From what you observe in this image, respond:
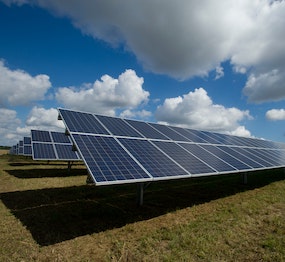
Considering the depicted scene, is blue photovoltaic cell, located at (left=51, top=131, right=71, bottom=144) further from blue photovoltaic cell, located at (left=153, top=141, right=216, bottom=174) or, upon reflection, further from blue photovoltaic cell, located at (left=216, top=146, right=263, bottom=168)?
blue photovoltaic cell, located at (left=216, top=146, right=263, bottom=168)

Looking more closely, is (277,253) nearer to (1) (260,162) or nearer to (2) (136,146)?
(2) (136,146)

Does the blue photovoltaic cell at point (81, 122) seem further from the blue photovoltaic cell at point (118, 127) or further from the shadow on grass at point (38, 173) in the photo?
the shadow on grass at point (38, 173)

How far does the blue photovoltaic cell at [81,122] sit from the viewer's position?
447 inches

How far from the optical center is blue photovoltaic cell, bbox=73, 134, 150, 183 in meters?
8.45

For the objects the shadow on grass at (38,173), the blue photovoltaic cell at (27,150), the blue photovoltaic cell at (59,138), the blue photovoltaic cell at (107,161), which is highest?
the blue photovoltaic cell at (59,138)

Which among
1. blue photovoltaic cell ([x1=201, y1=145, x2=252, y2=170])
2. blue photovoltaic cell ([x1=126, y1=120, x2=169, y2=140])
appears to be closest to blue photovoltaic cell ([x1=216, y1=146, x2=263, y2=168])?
blue photovoltaic cell ([x1=201, y1=145, x2=252, y2=170])

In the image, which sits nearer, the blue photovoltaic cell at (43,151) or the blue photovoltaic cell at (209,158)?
the blue photovoltaic cell at (209,158)

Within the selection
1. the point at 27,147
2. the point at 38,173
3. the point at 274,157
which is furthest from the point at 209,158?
the point at 27,147

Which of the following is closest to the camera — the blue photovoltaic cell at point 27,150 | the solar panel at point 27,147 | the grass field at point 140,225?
the grass field at point 140,225

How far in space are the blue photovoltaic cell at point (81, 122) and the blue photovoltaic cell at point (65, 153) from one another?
11980 mm

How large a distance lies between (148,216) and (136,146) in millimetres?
3238

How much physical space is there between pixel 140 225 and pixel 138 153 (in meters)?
3.09

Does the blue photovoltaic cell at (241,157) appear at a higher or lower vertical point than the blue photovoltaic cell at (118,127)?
lower

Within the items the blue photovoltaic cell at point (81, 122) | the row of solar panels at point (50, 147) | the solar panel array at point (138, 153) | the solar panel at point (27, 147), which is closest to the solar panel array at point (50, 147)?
the row of solar panels at point (50, 147)
